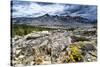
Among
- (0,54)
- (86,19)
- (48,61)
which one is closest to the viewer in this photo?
(0,54)

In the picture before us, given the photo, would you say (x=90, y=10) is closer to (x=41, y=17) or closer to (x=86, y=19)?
(x=86, y=19)

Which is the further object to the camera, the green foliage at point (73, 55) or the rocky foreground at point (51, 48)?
the green foliage at point (73, 55)

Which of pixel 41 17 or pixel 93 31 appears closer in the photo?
pixel 41 17

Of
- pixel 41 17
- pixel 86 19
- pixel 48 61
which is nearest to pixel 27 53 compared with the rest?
pixel 48 61

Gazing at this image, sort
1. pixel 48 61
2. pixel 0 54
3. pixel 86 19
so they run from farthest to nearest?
pixel 86 19, pixel 48 61, pixel 0 54

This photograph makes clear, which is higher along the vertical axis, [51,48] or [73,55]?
[51,48]

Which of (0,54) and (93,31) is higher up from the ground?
(93,31)

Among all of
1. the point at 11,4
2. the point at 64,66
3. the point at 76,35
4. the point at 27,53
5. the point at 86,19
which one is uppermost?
the point at 11,4

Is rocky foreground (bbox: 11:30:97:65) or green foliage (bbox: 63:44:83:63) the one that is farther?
green foliage (bbox: 63:44:83:63)
